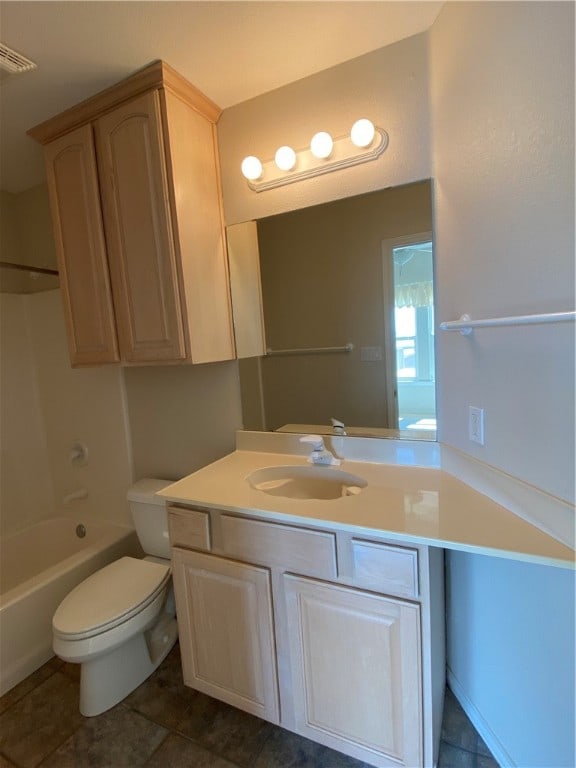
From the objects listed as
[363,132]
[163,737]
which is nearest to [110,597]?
[163,737]

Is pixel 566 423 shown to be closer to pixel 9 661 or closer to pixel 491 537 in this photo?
pixel 491 537

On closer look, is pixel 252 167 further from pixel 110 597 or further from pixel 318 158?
pixel 110 597

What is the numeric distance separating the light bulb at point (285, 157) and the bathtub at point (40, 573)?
6.60ft

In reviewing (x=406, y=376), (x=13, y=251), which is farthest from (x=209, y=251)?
(x=13, y=251)

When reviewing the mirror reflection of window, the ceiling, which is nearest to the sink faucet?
the mirror reflection of window

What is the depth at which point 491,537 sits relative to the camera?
91 centimetres

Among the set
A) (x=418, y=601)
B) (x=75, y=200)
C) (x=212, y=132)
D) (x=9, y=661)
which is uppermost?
(x=212, y=132)

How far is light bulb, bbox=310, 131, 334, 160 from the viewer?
1.37 meters

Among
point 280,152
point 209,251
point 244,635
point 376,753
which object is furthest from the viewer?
point 209,251

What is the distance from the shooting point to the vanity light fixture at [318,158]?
1.34m

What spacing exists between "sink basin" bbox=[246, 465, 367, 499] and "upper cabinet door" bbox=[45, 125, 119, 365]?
32.3 inches

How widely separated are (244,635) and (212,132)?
1973 mm

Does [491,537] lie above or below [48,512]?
above

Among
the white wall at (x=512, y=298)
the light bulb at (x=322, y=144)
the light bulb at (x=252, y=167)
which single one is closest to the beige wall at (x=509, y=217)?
the white wall at (x=512, y=298)
